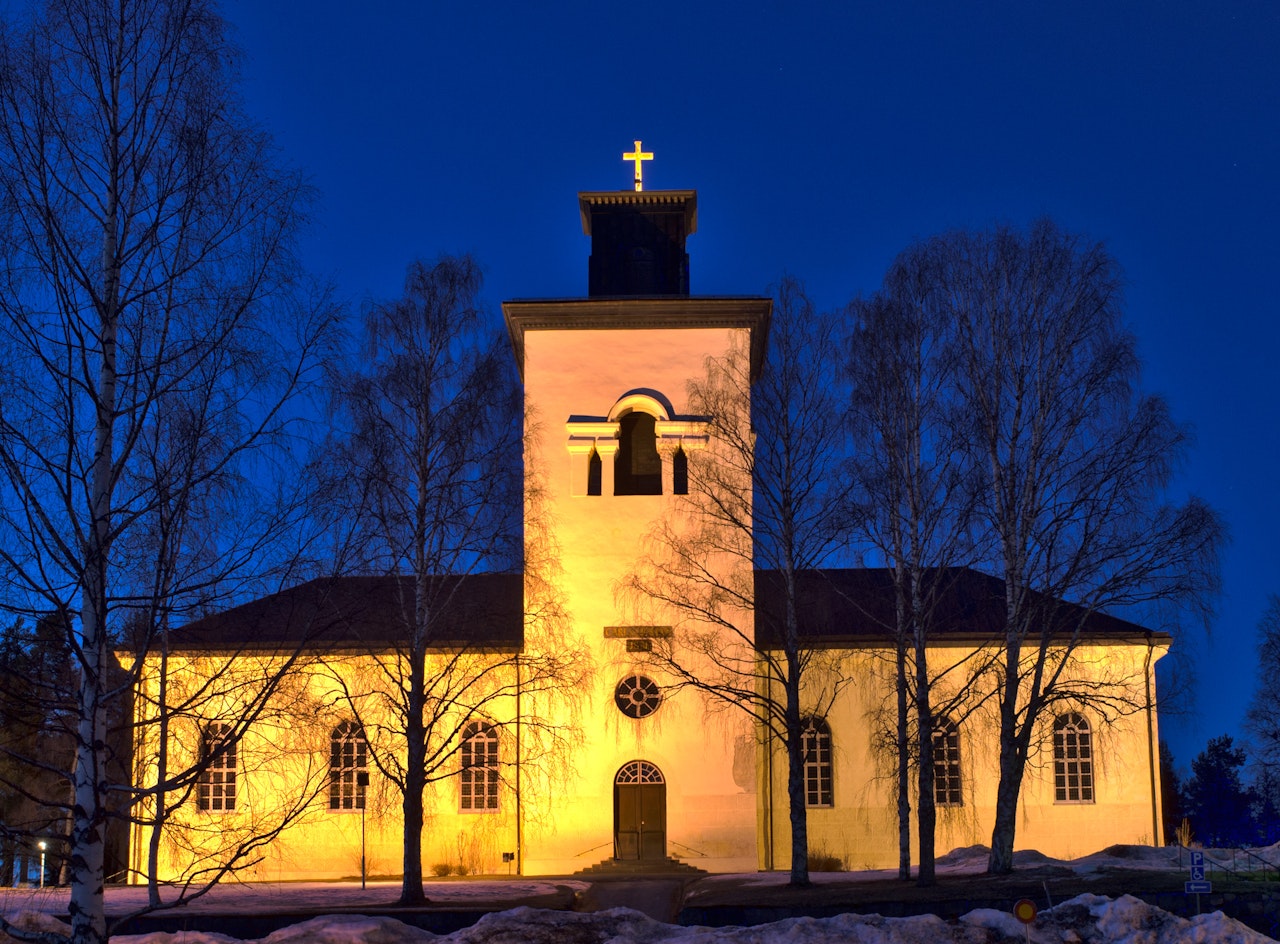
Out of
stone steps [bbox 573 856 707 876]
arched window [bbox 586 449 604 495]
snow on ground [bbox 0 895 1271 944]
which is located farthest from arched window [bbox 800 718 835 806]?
snow on ground [bbox 0 895 1271 944]

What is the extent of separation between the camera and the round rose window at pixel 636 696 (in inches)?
1099

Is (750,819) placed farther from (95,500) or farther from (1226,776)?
(1226,776)

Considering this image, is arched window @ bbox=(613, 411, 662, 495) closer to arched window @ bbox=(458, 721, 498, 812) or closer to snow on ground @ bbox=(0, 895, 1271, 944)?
arched window @ bbox=(458, 721, 498, 812)

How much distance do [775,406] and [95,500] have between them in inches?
628

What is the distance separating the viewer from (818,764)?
98.0ft

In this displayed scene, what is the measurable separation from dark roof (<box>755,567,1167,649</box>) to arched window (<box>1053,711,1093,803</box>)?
6.92 feet

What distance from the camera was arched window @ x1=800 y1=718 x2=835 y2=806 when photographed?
97.5ft

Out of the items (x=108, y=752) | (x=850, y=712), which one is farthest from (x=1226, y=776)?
(x=108, y=752)

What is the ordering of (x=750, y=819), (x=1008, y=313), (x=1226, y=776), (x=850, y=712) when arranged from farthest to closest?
(x=1226, y=776), (x=850, y=712), (x=750, y=819), (x=1008, y=313)

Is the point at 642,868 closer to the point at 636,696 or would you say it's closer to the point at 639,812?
the point at 639,812

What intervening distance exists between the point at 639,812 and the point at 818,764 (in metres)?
4.75

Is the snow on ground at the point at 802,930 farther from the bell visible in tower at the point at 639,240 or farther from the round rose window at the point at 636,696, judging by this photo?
the bell visible in tower at the point at 639,240

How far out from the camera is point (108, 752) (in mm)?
10484

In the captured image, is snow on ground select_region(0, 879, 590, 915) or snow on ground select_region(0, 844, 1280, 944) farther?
snow on ground select_region(0, 879, 590, 915)
